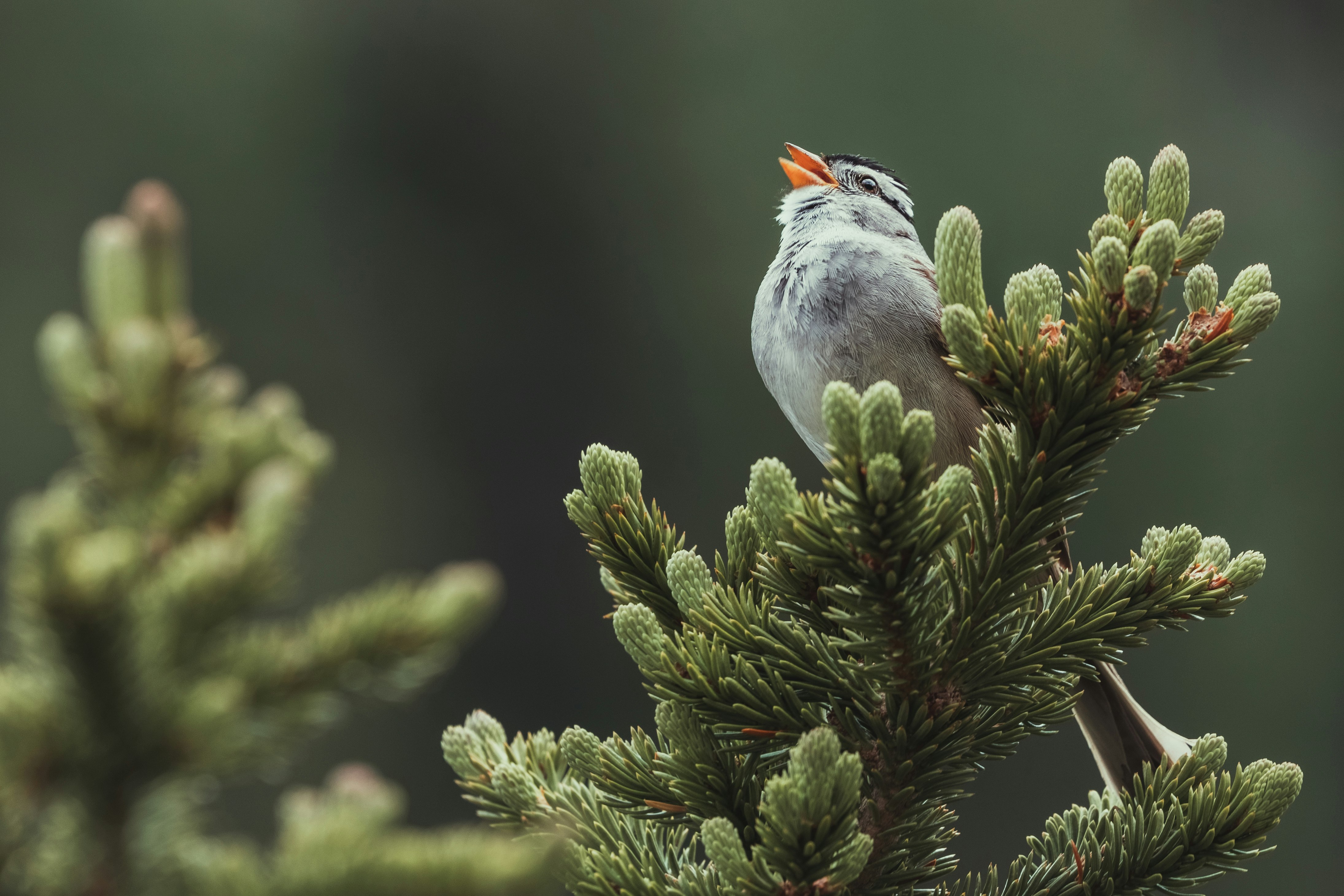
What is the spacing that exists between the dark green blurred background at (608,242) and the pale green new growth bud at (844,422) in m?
7.58

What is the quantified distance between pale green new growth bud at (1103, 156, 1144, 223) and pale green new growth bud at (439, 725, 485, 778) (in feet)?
2.66

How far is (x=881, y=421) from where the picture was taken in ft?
2.52

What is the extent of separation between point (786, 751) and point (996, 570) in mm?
235

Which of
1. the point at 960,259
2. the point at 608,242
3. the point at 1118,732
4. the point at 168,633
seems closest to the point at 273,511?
the point at 168,633

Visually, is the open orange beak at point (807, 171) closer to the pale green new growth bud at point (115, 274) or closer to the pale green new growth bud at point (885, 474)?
the pale green new growth bud at point (885, 474)

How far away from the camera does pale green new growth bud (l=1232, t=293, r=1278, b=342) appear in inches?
35.8

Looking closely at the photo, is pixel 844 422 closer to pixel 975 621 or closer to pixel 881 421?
pixel 881 421

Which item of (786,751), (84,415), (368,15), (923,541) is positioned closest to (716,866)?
(786,751)

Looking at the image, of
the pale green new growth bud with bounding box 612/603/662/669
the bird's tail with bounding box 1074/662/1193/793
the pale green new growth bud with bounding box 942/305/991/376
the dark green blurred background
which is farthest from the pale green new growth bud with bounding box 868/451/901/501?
the dark green blurred background

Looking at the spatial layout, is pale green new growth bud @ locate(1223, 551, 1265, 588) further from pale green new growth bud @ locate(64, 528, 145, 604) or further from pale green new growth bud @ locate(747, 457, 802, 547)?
Answer: pale green new growth bud @ locate(64, 528, 145, 604)

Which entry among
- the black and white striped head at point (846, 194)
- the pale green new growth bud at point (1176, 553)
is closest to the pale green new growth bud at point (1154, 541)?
the pale green new growth bud at point (1176, 553)

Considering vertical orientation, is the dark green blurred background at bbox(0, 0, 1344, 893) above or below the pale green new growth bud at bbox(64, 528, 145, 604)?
above

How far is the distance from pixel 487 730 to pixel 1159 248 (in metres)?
0.80

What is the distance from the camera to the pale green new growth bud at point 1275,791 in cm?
93
